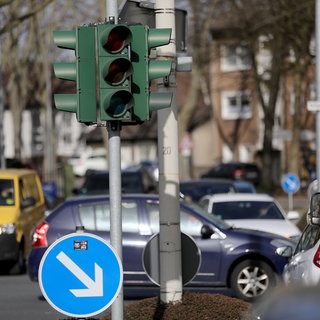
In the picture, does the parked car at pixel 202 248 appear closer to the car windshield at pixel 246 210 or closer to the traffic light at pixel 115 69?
the car windshield at pixel 246 210

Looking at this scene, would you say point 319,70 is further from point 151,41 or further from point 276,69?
point 276,69

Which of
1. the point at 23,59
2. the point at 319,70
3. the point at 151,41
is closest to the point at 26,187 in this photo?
the point at 319,70

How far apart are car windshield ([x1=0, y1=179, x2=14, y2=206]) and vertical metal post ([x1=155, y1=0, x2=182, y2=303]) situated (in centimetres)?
868

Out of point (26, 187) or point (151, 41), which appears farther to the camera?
point (26, 187)

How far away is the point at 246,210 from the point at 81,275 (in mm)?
12464

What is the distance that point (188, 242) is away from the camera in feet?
34.7

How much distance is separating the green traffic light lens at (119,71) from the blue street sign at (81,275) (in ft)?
3.62

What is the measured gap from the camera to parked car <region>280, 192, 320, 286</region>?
1005 cm

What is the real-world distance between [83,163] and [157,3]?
5928 cm

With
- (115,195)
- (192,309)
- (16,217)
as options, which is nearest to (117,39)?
(115,195)

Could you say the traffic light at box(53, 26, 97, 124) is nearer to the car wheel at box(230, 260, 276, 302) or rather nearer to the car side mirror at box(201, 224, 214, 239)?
the car side mirror at box(201, 224, 214, 239)

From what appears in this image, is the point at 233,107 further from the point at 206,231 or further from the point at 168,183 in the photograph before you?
the point at 168,183

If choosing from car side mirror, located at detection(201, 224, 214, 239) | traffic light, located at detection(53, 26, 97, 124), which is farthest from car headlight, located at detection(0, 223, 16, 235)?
traffic light, located at detection(53, 26, 97, 124)

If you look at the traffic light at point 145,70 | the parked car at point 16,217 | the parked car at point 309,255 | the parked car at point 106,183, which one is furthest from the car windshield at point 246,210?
the traffic light at point 145,70
